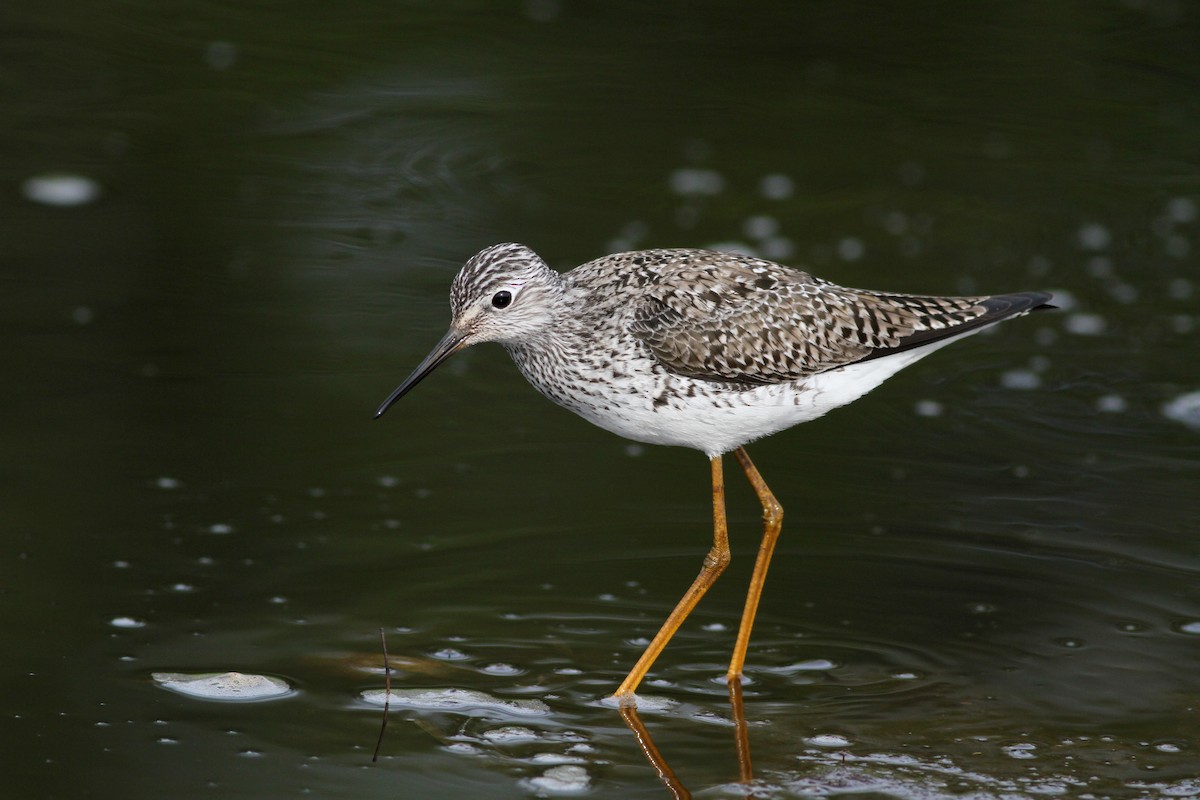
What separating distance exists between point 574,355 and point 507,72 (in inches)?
251

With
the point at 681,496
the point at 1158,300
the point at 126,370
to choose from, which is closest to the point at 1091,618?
the point at 681,496

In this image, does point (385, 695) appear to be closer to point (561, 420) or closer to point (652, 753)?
point (652, 753)

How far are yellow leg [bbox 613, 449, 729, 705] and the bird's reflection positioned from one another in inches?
5.2

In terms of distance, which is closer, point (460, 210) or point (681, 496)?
point (681, 496)

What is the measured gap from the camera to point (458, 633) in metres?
6.51

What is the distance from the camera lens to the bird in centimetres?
636

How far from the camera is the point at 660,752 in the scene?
575cm

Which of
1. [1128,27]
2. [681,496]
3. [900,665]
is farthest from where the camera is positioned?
[1128,27]

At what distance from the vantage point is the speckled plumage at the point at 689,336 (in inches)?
251

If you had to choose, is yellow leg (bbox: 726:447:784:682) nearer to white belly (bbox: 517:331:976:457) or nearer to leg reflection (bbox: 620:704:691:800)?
white belly (bbox: 517:331:976:457)

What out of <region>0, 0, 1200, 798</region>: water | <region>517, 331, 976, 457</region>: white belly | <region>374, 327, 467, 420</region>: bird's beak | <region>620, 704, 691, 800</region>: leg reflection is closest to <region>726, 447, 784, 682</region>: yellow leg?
<region>0, 0, 1200, 798</region>: water

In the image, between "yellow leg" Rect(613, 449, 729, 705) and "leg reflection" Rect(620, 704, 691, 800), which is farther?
"yellow leg" Rect(613, 449, 729, 705)

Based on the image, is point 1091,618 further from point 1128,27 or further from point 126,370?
point 1128,27

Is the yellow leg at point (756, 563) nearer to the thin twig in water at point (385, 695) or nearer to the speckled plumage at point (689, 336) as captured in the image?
the speckled plumage at point (689, 336)
